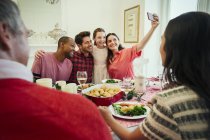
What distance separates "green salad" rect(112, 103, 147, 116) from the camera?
1248 mm

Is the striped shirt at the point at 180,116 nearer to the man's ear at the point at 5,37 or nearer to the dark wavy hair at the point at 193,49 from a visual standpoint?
the dark wavy hair at the point at 193,49

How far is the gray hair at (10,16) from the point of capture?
0.54m

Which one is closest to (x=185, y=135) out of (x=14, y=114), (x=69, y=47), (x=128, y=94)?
(x=14, y=114)

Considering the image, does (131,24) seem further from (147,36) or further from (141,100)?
(141,100)

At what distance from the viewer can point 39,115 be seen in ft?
1.52

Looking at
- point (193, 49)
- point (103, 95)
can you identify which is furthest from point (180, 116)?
point (103, 95)

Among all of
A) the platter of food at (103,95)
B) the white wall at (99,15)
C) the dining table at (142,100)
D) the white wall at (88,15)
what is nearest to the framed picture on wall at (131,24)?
the white wall at (99,15)

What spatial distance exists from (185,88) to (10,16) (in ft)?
2.15

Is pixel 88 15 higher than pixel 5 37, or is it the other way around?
pixel 88 15

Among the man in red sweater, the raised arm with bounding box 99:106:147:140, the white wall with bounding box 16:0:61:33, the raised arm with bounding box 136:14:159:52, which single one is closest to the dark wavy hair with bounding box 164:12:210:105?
the raised arm with bounding box 99:106:147:140

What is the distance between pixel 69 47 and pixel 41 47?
60.8 inches

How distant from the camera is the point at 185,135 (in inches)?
29.4

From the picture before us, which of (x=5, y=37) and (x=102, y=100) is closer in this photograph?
(x=5, y=37)

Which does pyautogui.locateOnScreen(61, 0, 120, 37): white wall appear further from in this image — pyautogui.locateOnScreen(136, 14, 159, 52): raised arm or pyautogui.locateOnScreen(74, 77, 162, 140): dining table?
pyautogui.locateOnScreen(74, 77, 162, 140): dining table
